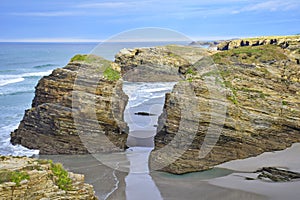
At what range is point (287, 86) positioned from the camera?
22.9 metres

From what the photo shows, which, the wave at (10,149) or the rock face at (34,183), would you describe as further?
the wave at (10,149)

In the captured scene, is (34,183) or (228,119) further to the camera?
(228,119)

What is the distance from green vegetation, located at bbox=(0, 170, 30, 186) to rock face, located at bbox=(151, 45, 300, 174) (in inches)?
398

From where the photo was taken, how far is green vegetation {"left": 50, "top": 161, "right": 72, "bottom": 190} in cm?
1220

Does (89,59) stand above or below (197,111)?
above

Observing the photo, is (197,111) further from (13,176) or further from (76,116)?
(13,176)

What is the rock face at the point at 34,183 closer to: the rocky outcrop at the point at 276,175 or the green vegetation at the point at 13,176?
the green vegetation at the point at 13,176

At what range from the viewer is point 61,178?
12.4 meters

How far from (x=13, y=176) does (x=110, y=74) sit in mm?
14609

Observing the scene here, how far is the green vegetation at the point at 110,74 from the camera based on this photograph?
24.6 metres

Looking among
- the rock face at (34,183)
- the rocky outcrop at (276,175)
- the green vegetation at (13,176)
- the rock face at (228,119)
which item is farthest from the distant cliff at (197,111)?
the green vegetation at (13,176)

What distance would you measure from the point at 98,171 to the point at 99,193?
9.97ft

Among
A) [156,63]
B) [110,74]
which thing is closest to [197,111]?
[110,74]

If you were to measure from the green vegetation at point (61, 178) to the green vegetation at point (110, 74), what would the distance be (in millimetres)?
12288
